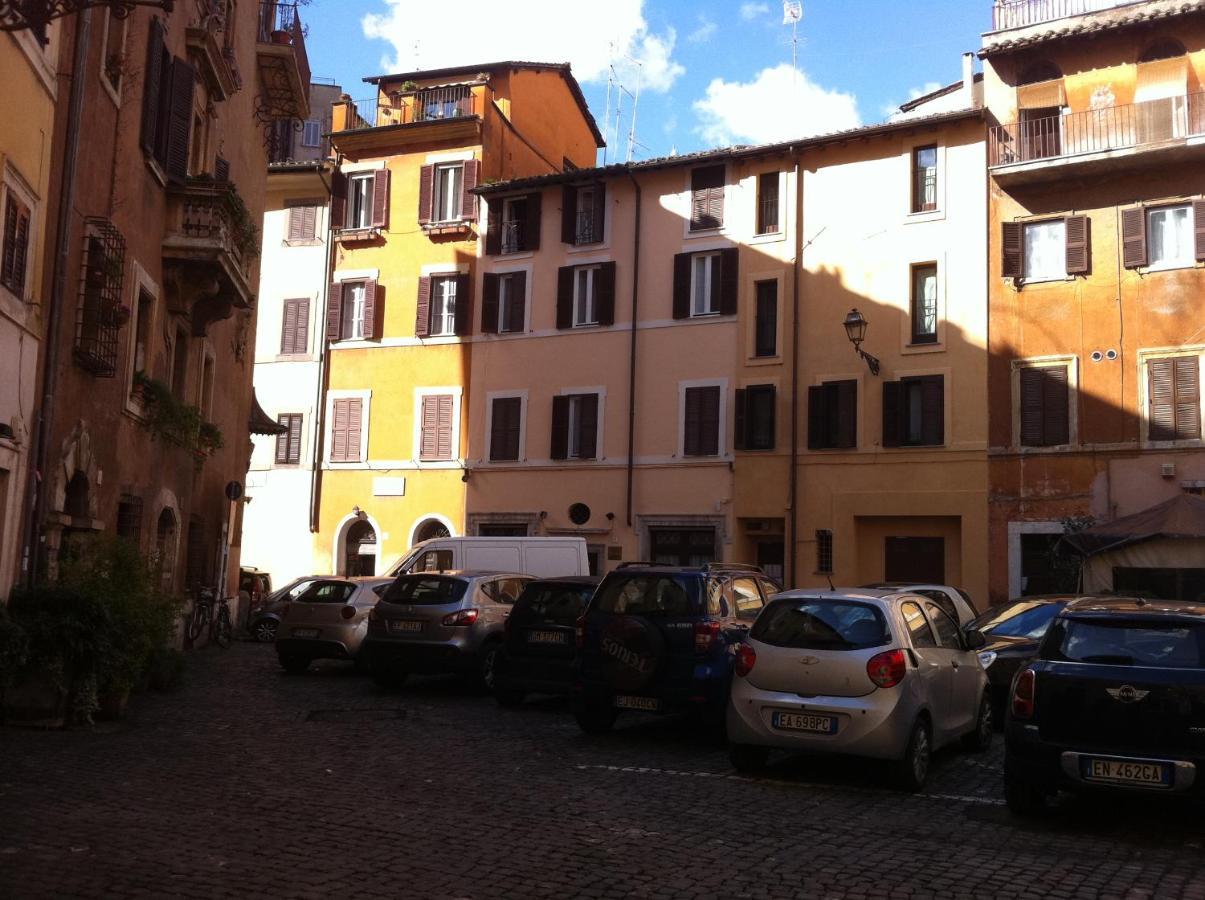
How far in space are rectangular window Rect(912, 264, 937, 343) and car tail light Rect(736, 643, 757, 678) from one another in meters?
18.6

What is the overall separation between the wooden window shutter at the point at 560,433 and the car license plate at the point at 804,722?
21744mm

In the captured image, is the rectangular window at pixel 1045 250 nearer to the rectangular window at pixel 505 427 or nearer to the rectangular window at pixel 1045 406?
the rectangular window at pixel 1045 406

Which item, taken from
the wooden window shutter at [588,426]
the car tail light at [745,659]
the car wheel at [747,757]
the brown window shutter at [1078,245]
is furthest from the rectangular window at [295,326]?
the car wheel at [747,757]

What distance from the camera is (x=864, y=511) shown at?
2677 centimetres

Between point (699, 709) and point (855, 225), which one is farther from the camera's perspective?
point (855, 225)

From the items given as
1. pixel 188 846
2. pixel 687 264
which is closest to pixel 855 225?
pixel 687 264

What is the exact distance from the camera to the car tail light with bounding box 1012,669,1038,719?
7.93 meters

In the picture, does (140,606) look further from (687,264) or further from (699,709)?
(687,264)

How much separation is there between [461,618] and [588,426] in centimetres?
1628

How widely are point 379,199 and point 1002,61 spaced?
56.8 feet

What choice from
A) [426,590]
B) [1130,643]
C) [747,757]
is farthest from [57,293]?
[1130,643]

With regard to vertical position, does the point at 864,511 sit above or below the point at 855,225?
below

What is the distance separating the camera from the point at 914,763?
9180mm

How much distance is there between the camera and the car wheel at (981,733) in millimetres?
11156
